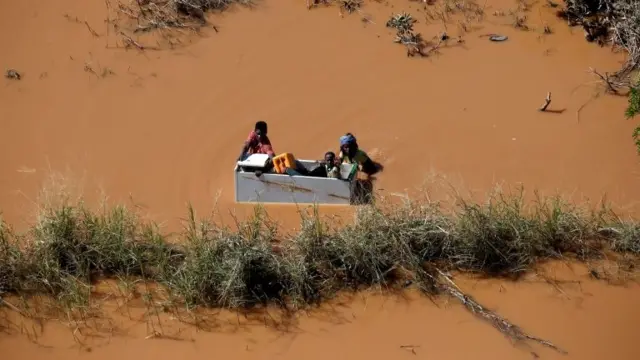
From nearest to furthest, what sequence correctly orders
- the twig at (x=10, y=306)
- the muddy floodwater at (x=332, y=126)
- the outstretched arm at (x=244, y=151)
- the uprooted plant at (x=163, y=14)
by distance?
the muddy floodwater at (x=332, y=126), the twig at (x=10, y=306), the outstretched arm at (x=244, y=151), the uprooted plant at (x=163, y=14)

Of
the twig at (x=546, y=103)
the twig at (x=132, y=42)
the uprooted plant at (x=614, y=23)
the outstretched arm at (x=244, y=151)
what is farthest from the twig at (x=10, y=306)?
the uprooted plant at (x=614, y=23)

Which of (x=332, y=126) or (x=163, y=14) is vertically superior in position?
(x=163, y=14)

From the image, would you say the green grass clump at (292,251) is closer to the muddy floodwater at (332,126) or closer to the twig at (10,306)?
the twig at (10,306)

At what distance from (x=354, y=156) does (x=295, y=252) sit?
1.42m

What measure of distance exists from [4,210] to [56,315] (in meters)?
1.56

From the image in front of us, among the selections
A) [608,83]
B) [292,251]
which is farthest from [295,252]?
[608,83]

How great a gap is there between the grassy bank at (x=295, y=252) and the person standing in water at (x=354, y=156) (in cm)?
85

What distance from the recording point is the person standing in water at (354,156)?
25.4 ft

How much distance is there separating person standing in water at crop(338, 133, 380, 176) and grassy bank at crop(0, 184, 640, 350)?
854 millimetres

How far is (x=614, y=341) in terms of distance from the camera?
6.43m

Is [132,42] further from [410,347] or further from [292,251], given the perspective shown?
[410,347]

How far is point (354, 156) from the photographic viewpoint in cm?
784

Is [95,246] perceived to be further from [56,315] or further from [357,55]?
[357,55]

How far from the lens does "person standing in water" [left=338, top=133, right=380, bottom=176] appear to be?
7746 mm
